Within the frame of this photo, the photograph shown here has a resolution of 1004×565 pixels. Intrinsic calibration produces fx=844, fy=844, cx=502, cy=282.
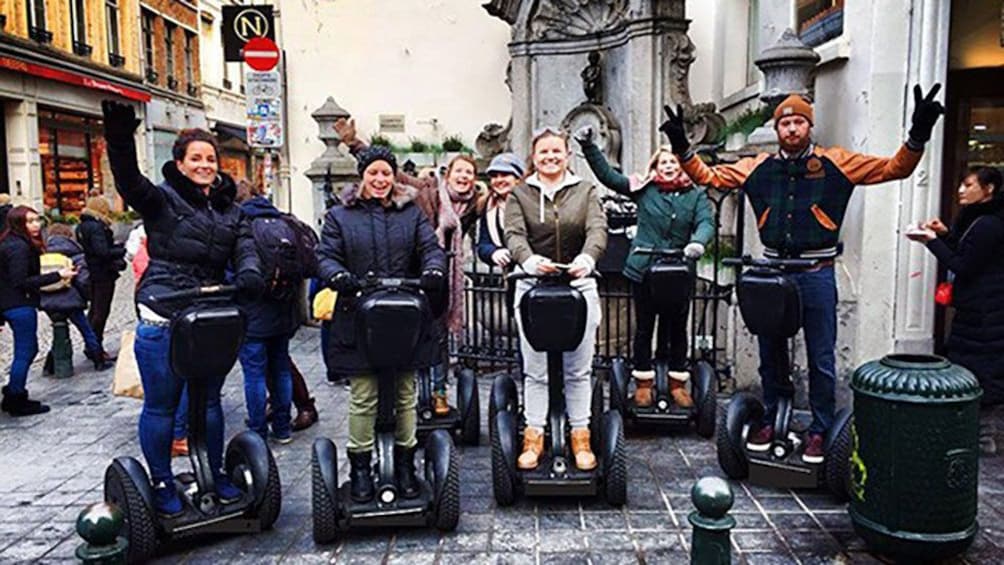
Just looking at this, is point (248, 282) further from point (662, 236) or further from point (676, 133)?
point (662, 236)

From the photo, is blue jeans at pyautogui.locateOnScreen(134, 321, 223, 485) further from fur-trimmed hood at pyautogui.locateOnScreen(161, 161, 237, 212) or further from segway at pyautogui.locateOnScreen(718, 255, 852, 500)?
segway at pyautogui.locateOnScreen(718, 255, 852, 500)

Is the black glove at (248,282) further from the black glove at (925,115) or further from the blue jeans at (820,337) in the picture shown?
the black glove at (925,115)

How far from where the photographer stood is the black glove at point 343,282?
150 inches

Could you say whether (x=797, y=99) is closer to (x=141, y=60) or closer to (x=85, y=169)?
(x=85, y=169)

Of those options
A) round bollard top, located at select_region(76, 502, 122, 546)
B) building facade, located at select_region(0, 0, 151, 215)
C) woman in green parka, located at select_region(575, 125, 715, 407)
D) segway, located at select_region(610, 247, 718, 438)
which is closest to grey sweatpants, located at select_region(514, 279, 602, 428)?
segway, located at select_region(610, 247, 718, 438)

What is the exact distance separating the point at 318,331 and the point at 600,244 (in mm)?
6634

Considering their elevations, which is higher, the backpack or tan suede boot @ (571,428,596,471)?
the backpack

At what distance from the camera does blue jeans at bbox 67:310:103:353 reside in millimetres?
8161

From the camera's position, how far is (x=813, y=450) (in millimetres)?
4590

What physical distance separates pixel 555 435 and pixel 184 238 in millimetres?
2124

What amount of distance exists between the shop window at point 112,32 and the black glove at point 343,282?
27.8m

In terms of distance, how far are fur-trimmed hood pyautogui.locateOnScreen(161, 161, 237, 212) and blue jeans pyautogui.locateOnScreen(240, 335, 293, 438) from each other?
1620 mm

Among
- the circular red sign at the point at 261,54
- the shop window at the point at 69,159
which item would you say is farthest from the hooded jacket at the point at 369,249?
the shop window at the point at 69,159

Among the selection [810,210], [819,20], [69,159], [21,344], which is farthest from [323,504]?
[69,159]
